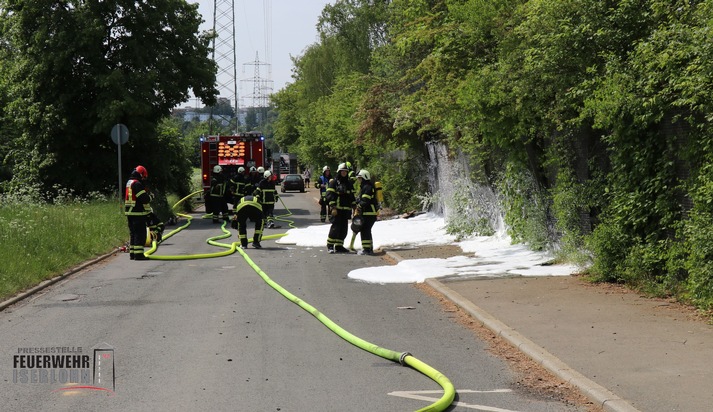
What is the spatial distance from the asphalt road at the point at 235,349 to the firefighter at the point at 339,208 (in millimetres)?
4181

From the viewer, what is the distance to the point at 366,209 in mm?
17078

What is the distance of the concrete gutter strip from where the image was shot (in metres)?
5.85

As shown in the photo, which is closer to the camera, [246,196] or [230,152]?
[246,196]

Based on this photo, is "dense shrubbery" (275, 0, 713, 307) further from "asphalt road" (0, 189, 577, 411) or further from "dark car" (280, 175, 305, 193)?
"dark car" (280, 175, 305, 193)

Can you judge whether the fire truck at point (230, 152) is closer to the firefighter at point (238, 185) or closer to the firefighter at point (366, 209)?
the firefighter at point (238, 185)

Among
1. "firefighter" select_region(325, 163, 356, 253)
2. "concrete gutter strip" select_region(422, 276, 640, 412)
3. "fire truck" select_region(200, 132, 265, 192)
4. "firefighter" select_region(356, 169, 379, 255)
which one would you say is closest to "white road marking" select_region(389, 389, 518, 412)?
"concrete gutter strip" select_region(422, 276, 640, 412)

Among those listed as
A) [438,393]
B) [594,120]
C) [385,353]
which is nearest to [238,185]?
[594,120]

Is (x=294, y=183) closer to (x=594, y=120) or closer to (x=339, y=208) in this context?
(x=339, y=208)

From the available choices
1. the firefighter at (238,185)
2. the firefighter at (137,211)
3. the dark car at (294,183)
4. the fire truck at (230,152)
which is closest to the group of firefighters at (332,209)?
the firefighter at (137,211)

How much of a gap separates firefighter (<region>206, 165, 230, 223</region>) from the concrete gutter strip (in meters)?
17.4

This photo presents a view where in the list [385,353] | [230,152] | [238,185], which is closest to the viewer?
[385,353]

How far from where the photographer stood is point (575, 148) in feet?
42.1

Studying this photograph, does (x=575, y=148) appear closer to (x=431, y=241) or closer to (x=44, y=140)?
(x=431, y=241)

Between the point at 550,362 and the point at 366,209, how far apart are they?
10182 millimetres
